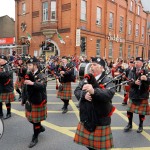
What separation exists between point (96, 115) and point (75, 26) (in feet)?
57.3

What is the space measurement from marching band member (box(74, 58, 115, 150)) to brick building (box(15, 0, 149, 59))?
1668 cm

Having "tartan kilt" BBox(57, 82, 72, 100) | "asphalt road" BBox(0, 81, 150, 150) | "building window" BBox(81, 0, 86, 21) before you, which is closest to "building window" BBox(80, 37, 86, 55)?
"building window" BBox(81, 0, 86, 21)

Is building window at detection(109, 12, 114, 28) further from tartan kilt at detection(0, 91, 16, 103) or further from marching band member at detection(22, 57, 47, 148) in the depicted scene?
marching band member at detection(22, 57, 47, 148)

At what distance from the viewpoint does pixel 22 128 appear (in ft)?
16.1

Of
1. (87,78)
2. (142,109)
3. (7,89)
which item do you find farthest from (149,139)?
(7,89)

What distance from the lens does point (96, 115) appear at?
9.41 ft

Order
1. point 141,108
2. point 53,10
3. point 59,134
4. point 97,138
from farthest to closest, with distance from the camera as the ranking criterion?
point 53,10 < point 141,108 < point 59,134 < point 97,138

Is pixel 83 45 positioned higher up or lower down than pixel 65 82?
higher up

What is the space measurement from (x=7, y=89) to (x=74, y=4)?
15567 mm

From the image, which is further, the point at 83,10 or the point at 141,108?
the point at 83,10

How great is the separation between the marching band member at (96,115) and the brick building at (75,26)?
16681 mm

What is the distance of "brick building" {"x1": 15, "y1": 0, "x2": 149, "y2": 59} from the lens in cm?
1969

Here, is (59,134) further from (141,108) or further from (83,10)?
(83,10)

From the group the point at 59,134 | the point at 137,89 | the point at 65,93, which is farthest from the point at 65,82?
the point at 137,89
